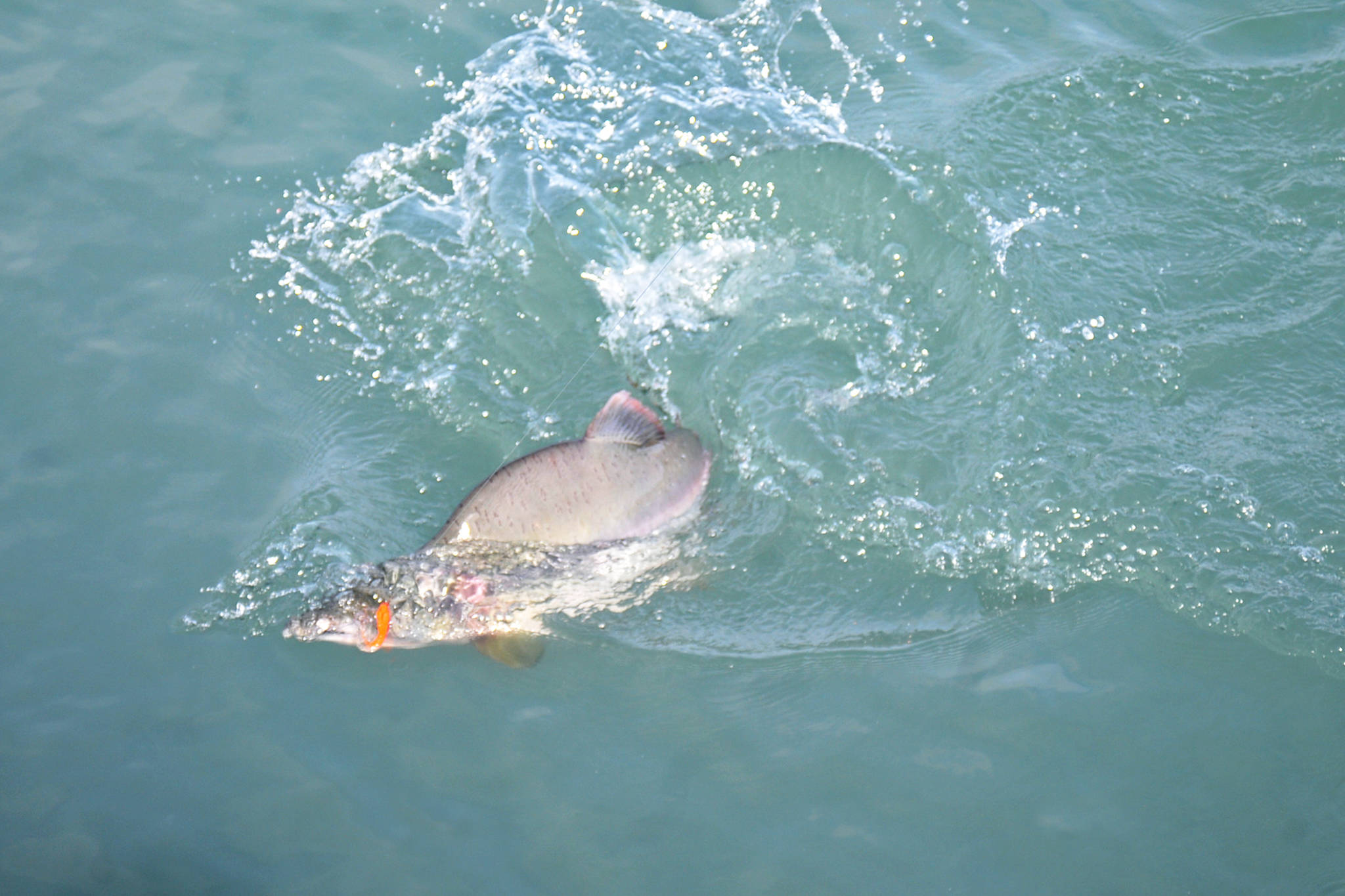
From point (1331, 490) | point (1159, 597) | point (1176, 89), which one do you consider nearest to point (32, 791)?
point (1159, 597)

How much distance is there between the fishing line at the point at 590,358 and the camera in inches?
186

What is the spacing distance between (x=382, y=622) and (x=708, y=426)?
5.63 ft

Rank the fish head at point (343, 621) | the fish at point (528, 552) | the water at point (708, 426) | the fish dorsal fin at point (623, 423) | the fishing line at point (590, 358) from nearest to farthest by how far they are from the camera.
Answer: the water at point (708, 426) → the fish head at point (343, 621) → the fish at point (528, 552) → the fish dorsal fin at point (623, 423) → the fishing line at point (590, 358)

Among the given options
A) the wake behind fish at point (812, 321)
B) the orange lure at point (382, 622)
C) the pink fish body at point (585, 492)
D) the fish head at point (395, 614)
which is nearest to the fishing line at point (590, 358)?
the wake behind fish at point (812, 321)

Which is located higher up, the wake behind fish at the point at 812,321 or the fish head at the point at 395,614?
the wake behind fish at the point at 812,321

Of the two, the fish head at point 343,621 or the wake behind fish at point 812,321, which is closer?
the fish head at point 343,621

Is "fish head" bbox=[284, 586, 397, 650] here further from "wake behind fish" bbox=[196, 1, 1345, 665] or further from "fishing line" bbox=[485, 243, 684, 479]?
"fishing line" bbox=[485, 243, 684, 479]

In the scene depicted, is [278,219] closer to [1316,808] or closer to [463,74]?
[463,74]

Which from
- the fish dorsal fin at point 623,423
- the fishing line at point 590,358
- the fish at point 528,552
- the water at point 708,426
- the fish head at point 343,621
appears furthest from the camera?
the fishing line at point 590,358

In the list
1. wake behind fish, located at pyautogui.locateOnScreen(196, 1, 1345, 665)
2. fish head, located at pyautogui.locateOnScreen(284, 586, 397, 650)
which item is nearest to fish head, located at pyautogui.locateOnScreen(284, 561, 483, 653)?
fish head, located at pyautogui.locateOnScreen(284, 586, 397, 650)

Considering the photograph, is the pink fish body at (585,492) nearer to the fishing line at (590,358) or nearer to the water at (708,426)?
the water at (708,426)

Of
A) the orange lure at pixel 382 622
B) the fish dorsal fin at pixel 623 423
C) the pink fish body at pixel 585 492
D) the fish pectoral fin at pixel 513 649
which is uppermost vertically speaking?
the fish dorsal fin at pixel 623 423

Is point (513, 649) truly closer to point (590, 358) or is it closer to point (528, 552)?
point (528, 552)

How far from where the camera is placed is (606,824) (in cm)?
354
